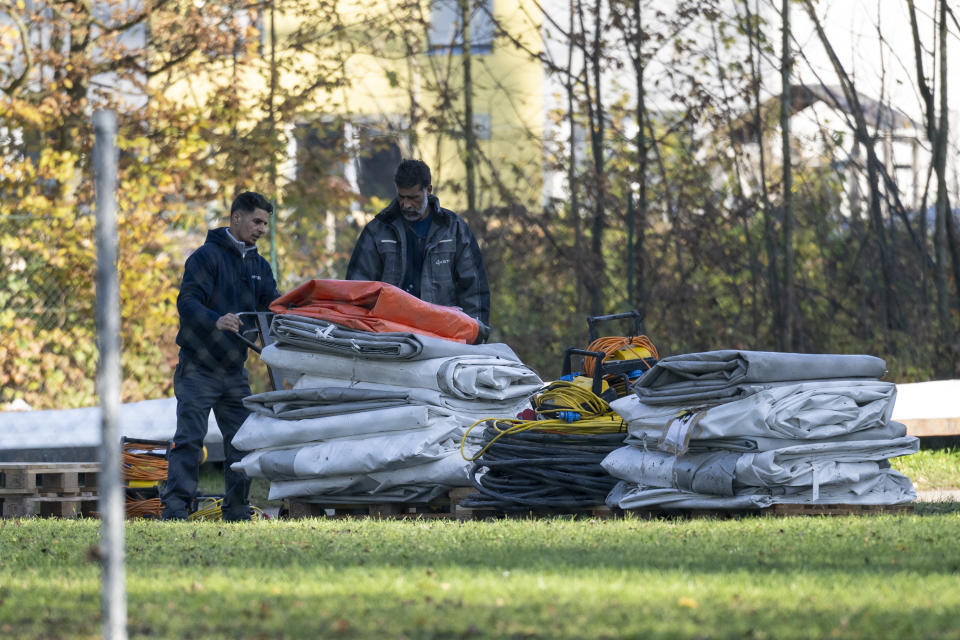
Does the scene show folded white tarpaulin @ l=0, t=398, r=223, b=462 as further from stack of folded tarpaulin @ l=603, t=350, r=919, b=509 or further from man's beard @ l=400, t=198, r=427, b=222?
stack of folded tarpaulin @ l=603, t=350, r=919, b=509

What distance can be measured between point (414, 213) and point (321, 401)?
1.38 m

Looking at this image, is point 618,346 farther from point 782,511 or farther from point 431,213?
point 782,511

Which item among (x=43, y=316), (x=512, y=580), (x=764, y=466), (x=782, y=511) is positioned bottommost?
(x=782, y=511)

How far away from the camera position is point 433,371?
759 centimetres

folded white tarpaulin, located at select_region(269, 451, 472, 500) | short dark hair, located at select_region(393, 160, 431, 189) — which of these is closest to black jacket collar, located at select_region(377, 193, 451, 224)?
short dark hair, located at select_region(393, 160, 431, 189)

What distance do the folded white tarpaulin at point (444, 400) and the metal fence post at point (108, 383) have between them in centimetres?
458

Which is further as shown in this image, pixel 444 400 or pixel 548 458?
pixel 444 400

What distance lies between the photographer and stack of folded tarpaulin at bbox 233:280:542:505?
7555 millimetres

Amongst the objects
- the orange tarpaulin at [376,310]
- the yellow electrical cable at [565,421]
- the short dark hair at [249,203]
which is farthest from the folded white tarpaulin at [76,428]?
the yellow electrical cable at [565,421]

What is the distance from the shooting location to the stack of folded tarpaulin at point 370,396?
755 centimetres

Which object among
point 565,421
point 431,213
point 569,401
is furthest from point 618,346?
point 431,213

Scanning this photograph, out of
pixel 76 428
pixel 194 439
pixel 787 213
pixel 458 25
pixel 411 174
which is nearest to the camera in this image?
pixel 194 439

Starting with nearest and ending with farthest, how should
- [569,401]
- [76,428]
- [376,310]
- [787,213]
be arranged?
1. [569,401]
2. [376,310]
3. [76,428]
4. [787,213]

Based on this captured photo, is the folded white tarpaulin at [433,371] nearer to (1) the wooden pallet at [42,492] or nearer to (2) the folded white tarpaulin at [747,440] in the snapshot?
(2) the folded white tarpaulin at [747,440]
